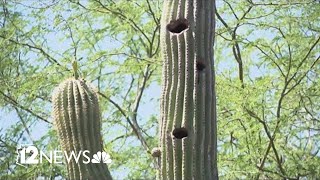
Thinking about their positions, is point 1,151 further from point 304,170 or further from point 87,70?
point 304,170

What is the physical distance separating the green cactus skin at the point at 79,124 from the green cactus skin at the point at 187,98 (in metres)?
0.35

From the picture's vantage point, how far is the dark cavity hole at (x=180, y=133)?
11.2 ft

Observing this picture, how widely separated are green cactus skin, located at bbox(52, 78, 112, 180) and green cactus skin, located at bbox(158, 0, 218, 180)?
1.14 feet

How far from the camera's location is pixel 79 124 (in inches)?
143

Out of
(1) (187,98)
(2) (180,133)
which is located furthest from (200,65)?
(2) (180,133)

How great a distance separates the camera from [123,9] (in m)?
7.83

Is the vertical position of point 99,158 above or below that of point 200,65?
below

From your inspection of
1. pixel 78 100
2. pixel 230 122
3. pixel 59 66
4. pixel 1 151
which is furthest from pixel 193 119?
pixel 1 151

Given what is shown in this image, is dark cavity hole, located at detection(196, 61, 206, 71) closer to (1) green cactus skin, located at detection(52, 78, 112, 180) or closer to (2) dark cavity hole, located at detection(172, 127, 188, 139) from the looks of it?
(2) dark cavity hole, located at detection(172, 127, 188, 139)

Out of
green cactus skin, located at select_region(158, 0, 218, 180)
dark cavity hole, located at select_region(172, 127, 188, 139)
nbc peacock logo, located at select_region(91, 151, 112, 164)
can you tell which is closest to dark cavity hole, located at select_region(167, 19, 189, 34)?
green cactus skin, located at select_region(158, 0, 218, 180)

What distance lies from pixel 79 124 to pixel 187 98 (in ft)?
1.79

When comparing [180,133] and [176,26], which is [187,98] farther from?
[176,26]

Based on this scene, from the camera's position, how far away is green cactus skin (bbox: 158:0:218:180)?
3.39 m

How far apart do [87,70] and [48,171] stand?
3.55ft
